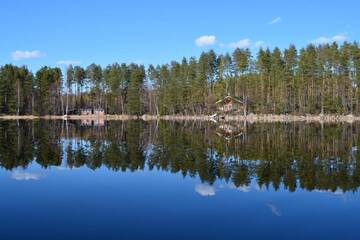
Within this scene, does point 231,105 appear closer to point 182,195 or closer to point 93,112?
point 93,112

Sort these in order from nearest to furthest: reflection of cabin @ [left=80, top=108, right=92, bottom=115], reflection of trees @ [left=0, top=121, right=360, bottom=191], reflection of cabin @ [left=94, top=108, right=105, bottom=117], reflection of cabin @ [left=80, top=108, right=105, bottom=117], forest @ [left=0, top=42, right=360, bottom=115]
A: 1. reflection of trees @ [left=0, top=121, right=360, bottom=191]
2. forest @ [left=0, top=42, right=360, bottom=115]
3. reflection of cabin @ [left=94, top=108, right=105, bottom=117]
4. reflection of cabin @ [left=80, top=108, right=105, bottom=117]
5. reflection of cabin @ [left=80, top=108, right=92, bottom=115]

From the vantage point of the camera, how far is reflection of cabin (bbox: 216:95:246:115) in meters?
100

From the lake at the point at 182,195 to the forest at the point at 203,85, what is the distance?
65.7 m

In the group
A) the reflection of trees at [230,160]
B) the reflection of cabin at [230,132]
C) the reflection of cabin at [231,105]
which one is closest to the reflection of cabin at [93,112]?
the reflection of cabin at [231,105]

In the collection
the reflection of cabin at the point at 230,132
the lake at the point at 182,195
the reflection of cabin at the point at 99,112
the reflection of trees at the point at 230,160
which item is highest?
the reflection of cabin at the point at 99,112

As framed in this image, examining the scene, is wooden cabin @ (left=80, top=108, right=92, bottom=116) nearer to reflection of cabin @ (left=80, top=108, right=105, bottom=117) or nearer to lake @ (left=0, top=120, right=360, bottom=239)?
→ reflection of cabin @ (left=80, top=108, right=105, bottom=117)

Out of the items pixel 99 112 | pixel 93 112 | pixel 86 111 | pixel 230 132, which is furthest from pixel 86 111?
pixel 230 132

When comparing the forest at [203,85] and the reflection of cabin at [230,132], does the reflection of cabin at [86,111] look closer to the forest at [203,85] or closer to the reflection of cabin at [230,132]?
the forest at [203,85]

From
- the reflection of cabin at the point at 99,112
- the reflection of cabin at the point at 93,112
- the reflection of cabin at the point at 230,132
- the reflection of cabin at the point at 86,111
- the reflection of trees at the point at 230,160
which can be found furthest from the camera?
the reflection of cabin at the point at 86,111

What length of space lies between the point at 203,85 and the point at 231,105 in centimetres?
1096

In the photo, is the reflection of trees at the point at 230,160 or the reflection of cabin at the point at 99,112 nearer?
the reflection of trees at the point at 230,160

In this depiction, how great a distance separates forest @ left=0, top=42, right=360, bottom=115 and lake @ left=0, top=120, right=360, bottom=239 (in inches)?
2588

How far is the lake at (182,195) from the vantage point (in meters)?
12.2

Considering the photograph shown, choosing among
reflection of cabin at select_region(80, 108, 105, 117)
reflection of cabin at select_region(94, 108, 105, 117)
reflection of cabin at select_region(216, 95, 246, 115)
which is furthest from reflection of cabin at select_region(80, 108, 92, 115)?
reflection of cabin at select_region(216, 95, 246, 115)
